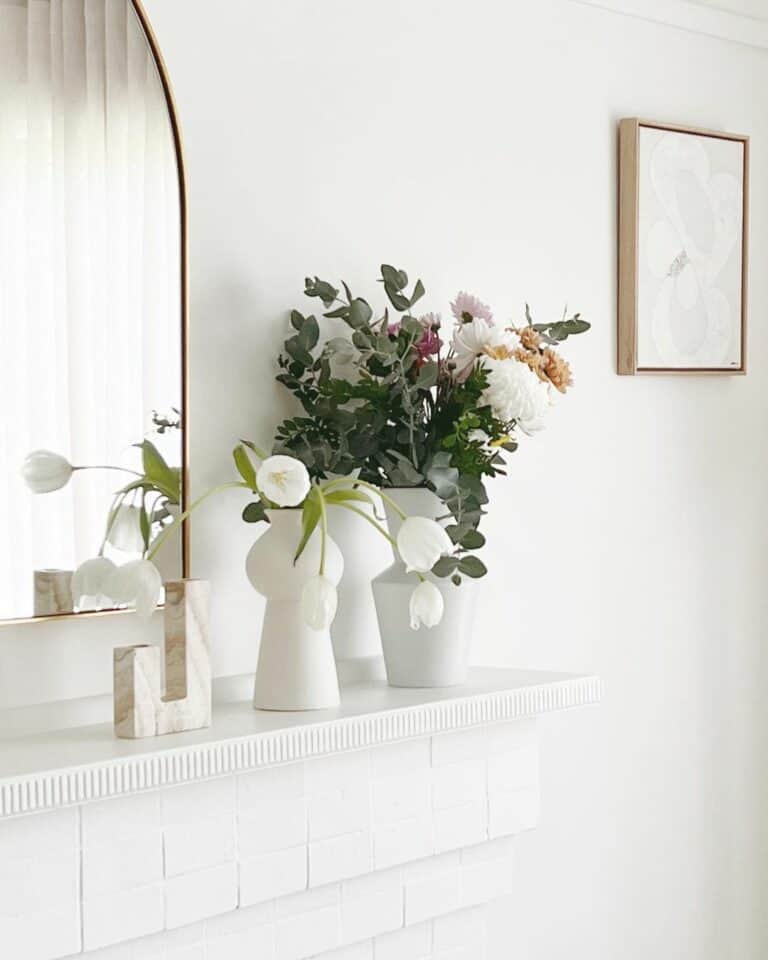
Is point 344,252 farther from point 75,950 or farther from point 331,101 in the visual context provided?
point 75,950

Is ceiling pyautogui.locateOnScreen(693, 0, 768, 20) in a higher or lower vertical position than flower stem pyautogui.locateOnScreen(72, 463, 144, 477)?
higher

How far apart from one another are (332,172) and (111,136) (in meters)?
0.40

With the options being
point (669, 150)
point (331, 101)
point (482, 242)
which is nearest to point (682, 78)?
point (669, 150)

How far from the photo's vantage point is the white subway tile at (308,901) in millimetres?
1909

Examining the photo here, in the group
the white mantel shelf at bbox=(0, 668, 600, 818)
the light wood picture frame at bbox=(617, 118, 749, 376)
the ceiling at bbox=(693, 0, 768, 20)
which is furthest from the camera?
A: the ceiling at bbox=(693, 0, 768, 20)

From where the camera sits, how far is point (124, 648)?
5.63ft

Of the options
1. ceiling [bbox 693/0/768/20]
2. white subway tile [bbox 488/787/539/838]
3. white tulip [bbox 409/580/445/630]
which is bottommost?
white subway tile [bbox 488/787/539/838]

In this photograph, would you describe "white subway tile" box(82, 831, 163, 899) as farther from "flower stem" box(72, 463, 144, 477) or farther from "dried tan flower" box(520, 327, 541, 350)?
"dried tan flower" box(520, 327, 541, 350)

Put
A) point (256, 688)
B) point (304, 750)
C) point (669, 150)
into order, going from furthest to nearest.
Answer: point (669, 150) < point (256, 688) < point (304, 750)

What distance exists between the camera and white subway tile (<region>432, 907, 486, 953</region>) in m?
2.14

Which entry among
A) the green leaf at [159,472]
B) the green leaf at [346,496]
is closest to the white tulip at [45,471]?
the green leaf at [159,472]

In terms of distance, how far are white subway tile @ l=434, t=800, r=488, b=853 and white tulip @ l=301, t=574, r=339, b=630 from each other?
40cm

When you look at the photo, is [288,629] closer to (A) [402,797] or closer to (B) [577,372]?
(A) [402,797]

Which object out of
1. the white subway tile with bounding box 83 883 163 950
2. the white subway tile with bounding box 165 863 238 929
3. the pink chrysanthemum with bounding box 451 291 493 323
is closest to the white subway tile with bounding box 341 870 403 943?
the white subway tile with bounding box 165 863 238 929
